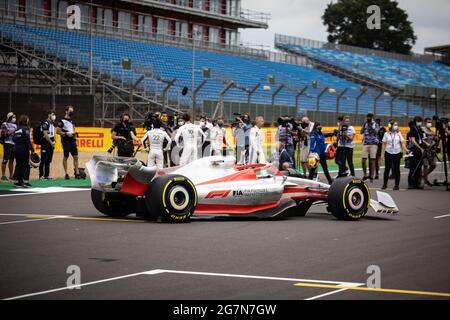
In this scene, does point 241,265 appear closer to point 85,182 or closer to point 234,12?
point 85,182

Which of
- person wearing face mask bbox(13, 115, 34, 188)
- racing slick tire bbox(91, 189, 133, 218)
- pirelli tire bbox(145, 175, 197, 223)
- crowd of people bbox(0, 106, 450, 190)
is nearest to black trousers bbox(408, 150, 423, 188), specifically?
crowd of people bbox(0, 106, 450, 190)

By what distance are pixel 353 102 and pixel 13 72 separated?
21.8 meters

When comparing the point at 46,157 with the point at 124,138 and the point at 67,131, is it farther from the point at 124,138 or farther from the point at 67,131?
the point at 124,138

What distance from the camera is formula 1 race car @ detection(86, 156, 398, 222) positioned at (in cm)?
1283

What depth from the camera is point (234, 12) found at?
211 feet

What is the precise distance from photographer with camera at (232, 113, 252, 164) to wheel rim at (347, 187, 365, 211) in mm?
8857

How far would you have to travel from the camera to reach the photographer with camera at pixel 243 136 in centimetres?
2250

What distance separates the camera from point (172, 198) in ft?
41.6

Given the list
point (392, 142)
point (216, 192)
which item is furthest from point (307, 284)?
point (392, 142)

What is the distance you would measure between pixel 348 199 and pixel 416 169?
7.81 meters

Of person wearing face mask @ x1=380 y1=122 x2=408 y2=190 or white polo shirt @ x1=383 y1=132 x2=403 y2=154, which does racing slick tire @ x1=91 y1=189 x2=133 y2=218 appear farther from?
white polo shirt @ x1=383 y1=132 x2=403 y2=154

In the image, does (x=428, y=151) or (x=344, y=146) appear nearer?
(x=428, y=151)
